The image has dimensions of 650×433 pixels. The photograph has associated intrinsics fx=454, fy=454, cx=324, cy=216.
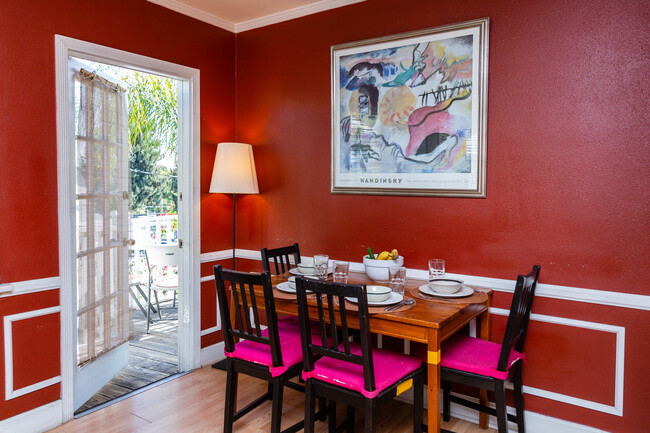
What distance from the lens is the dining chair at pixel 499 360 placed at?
206 cm

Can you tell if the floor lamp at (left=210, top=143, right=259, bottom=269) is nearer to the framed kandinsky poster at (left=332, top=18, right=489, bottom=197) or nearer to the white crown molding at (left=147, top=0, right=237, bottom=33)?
the framed kandinsky poster at (left=332, top=18, right=489, bottom=197)

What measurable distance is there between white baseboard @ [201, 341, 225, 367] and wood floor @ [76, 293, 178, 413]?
221 millimetres

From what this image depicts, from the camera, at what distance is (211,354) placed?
3660mm

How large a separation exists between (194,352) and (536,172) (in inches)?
107

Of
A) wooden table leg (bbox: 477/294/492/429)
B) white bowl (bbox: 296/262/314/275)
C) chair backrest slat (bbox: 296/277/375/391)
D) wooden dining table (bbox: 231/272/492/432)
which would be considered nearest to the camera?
chair backrest slat (bbox: 296/277/375/391)

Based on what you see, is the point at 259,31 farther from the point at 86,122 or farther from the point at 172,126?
the point at 172,126

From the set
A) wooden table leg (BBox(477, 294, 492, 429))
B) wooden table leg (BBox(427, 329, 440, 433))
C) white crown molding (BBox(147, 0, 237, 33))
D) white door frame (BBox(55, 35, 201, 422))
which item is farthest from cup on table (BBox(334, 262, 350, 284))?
white crown molding (BBox(147, 0, 237, 33))

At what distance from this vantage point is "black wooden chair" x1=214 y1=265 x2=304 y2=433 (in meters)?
2.22

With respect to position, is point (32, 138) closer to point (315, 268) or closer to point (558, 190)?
point (315, 268)

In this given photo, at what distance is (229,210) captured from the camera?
3.80 metres

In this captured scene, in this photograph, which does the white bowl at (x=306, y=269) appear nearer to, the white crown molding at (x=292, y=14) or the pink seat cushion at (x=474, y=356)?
the pink seat cushion at (x=474, y=356)

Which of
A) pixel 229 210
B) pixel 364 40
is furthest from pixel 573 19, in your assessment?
pixel 229 210

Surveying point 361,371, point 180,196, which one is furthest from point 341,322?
point 180,196

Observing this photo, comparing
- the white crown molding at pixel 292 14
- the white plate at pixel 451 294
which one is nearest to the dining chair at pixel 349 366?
the white plate at pixel 451 294
